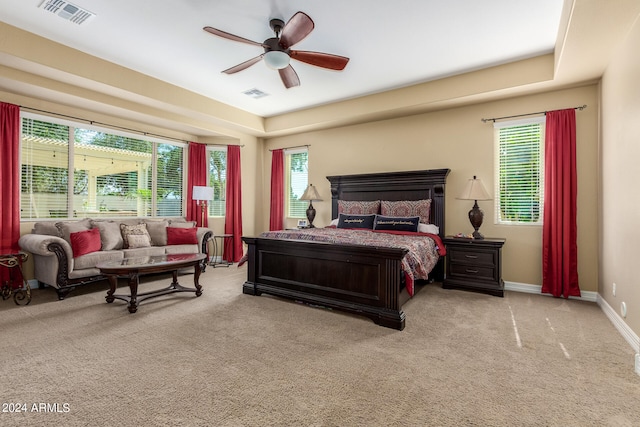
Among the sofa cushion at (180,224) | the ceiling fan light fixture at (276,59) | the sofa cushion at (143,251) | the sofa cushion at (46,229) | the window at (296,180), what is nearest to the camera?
the ceiling fan light fixture at (276,59)

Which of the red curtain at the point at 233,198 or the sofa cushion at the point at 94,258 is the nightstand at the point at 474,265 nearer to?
the red curtain at the point at 233,198

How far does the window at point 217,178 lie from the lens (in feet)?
22.2

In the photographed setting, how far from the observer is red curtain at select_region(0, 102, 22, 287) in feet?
13.4

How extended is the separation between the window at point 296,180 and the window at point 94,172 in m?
2.20

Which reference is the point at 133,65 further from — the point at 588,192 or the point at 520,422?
the point at 588,192

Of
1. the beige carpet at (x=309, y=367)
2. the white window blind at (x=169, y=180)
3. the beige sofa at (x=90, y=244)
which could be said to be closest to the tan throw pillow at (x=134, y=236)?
the beige sofa at (x=90, y=244)

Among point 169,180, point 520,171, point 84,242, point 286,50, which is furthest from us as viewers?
point 169,180

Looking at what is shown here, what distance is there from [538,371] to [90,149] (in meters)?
6.40

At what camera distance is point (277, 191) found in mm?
6863

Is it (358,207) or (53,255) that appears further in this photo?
(358,207)

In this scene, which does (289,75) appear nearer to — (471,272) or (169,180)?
(471,272)

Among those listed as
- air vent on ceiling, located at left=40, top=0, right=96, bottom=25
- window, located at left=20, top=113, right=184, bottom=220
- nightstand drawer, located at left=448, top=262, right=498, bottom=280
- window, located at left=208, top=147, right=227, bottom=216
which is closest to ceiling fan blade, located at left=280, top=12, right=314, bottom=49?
air vent on ceiling, located at left=40, top=0, right=96, bottom=25

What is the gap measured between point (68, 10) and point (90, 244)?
2.78 meters

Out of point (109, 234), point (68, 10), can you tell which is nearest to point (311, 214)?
point (109, 234)
